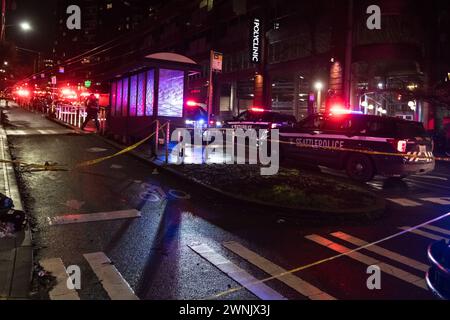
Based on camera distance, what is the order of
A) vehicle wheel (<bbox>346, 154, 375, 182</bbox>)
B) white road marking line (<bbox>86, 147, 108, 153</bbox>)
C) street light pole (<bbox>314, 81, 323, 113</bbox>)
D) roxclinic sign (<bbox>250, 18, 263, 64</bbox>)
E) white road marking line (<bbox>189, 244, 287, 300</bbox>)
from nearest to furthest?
white road marking line (<bbox>189, 244, 287, 300</bbox>)
vehicle wheel (<bbox>346, 154, 375, 182</bbox>)
white road marking line (<bbox>86, 147, 108, 153</bbox>)
street light pole (<bbox>314, 81, 323, 113</bbox>)
roxclinic sign (<bbox>250, 18, 263, 64</bbox>)

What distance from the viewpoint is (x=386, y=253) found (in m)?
5.74

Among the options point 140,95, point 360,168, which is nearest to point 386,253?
point 360,168

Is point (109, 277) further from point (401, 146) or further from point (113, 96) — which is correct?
point (113, 96)

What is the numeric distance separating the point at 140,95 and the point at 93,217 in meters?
10.5

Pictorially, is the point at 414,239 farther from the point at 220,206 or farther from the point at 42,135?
the point at 42,135

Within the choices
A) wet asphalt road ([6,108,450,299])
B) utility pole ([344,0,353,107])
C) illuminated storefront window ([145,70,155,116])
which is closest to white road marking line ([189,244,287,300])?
wet asphalt road ([6,108,450,299])

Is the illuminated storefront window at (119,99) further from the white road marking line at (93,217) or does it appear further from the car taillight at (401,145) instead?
the car taillight at (401,145)

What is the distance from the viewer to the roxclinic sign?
3014 cm

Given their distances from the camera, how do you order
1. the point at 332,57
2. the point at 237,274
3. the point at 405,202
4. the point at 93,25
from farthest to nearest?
the point at 93,25 → the point at 332,57 → the point at 405,202 → the point at 237,274

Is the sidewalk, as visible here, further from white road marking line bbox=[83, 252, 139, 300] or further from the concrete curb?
the concrete curb

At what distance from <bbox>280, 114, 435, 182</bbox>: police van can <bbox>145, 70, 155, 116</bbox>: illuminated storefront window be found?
595 centimetres

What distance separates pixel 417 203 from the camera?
30.1 feet

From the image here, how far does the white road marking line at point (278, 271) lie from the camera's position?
4281 millimetres

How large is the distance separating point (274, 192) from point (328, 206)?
4.19ft
